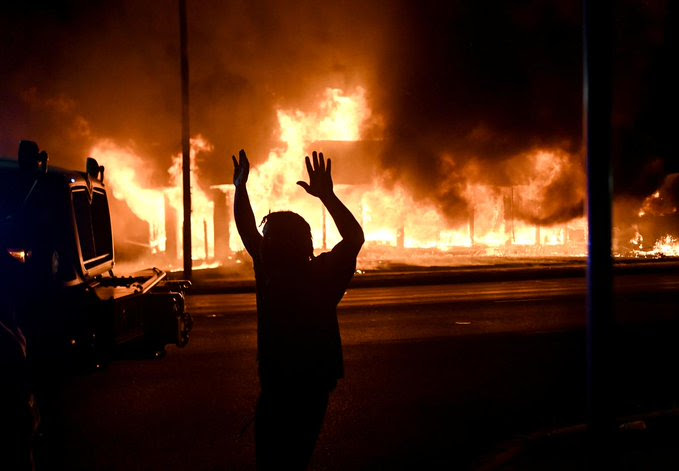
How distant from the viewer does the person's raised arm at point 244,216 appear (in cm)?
337

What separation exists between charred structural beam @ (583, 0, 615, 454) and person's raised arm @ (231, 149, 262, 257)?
1520mm

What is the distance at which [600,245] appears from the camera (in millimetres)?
2656

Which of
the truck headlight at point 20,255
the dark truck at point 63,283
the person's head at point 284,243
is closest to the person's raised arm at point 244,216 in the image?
the person's head at point 284,243

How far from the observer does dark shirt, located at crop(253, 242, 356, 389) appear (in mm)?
3098

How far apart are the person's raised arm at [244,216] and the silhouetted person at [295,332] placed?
0.15m

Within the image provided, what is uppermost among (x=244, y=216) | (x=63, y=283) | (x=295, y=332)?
(x=244, y=216)

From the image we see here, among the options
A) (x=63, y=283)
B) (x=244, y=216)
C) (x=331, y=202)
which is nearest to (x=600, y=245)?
(x=331, y=202)

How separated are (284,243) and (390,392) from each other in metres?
4.00

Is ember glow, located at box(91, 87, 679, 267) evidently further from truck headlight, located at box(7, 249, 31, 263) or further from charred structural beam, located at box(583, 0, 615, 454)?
charred structural beam, located at box(583, 0, 615, 454)

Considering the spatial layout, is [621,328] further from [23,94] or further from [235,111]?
[23,94]

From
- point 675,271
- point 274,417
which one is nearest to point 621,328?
point 274,417

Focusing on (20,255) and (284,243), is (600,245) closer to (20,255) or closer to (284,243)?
(284,243)

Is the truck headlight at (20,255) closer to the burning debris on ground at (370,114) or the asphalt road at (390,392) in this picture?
the asphalt road at (390,392)

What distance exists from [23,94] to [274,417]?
2379 cm
